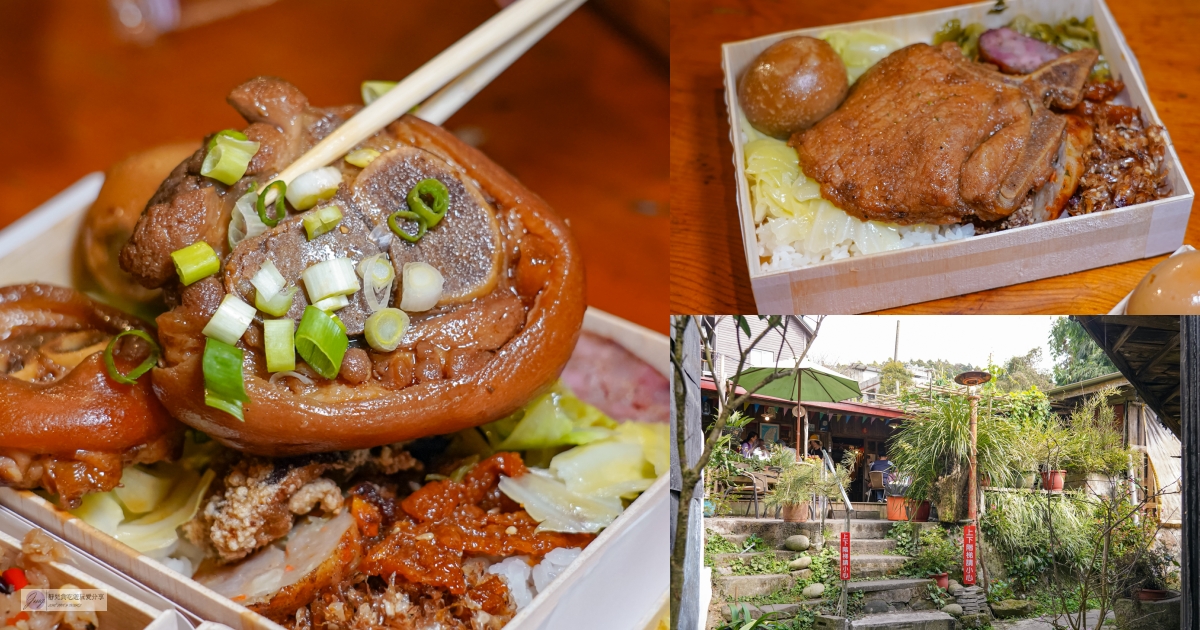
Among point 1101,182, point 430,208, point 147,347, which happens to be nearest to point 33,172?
point 147,347

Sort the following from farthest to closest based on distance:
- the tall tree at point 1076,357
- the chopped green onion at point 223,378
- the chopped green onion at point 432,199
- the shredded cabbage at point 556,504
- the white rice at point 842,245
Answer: the white rice at point 842,245
the shredded cabbage at point 556,504
the chopped green onion at point 432,199
the chopped green onion at point 223,378
the tall tree at point 1076,357

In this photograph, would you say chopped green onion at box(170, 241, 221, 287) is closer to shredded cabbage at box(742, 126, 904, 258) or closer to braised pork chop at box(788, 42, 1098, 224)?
shredded cabbage at box(742, 126, 904, 258)

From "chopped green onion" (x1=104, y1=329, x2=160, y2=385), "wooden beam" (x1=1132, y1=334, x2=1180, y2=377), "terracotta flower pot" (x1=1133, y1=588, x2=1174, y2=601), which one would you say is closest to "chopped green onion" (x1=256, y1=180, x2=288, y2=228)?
"chopped green onion" (x1=104, y1=329, x2=160, y2=385)

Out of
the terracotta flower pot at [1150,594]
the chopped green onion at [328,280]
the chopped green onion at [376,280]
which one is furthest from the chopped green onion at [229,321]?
the terracotta flower pot at [1150,594]

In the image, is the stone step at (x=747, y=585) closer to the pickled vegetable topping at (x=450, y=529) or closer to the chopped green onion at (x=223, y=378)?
the pickled vegetable topping at (x=450, y=529)

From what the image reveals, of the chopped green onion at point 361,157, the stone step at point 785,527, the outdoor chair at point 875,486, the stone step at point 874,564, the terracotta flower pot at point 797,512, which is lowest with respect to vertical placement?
the stone step at point 874,564

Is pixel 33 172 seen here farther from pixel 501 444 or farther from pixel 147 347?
pixel 501 444
